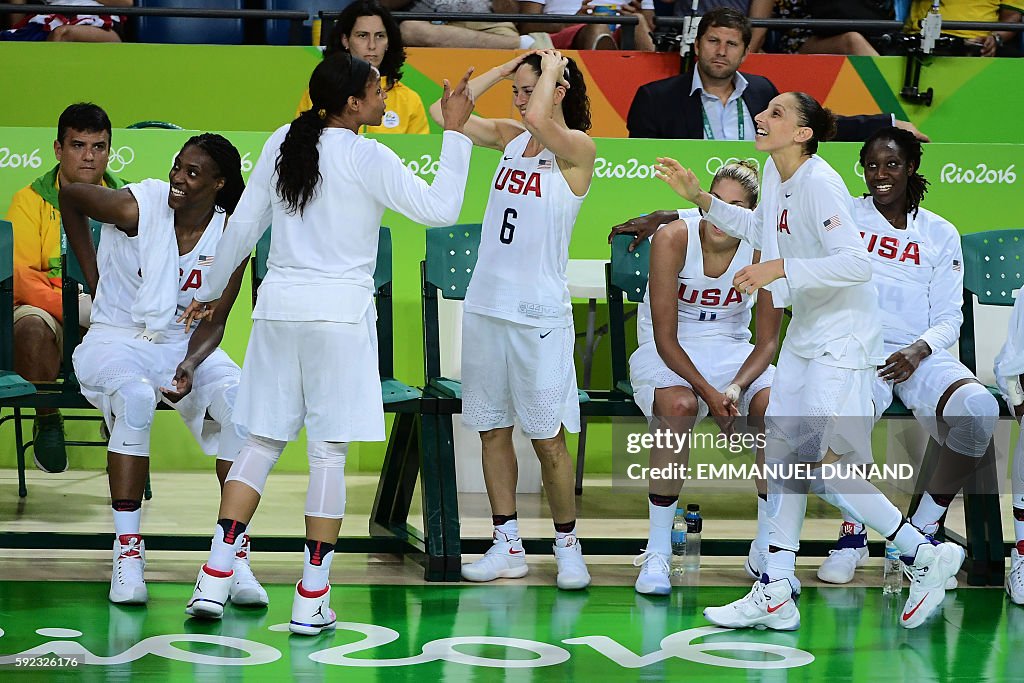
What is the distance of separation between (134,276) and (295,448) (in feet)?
6.83

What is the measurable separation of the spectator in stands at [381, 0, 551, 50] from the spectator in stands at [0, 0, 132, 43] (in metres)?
1.60

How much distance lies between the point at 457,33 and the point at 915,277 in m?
3.40

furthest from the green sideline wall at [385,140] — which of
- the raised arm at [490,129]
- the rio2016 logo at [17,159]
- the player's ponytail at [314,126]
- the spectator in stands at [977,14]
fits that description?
the player's ponytail at [314,126]

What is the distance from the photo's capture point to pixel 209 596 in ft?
Answer: 13.7

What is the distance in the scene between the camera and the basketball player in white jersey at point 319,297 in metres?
4.09

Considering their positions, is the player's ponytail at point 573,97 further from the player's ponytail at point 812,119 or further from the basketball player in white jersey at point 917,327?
the basketball player in white jersey at point 917,327

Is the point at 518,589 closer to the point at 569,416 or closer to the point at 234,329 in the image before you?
the point at 569,416

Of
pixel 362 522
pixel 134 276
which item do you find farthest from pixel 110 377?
pixel 362 522

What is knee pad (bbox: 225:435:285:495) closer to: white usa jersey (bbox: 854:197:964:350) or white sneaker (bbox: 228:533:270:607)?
white sneaker (bbox: 228:533:270:607)

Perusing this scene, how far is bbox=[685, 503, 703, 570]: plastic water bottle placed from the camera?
526 centimetres

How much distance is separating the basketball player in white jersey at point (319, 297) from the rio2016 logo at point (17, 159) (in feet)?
8.39

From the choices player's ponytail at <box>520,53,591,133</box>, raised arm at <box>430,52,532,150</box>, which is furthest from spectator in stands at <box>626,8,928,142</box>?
player's ponytail at <box>520,53,591,133</box>

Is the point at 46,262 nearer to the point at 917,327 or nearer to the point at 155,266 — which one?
the point at 155,266

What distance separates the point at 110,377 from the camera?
471cm
